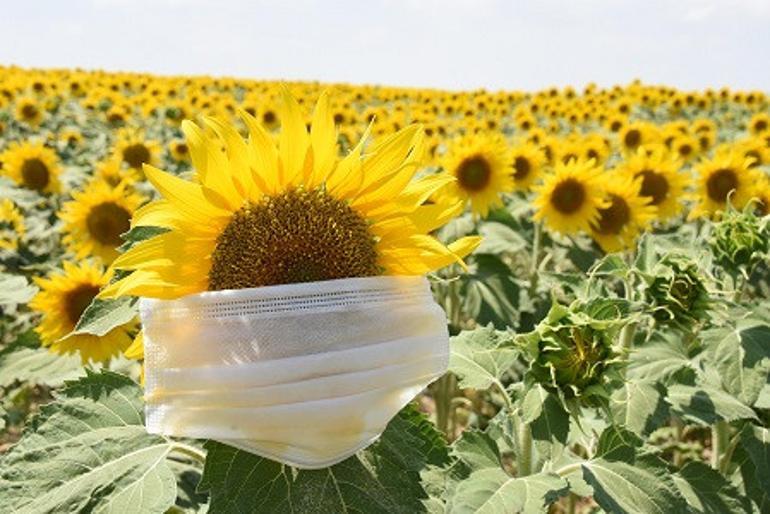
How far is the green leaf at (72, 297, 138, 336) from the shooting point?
4.81ft

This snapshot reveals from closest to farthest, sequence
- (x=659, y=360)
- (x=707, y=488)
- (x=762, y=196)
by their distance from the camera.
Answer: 1. (x=707, y=488)
2. (x=659, y=360)
3. (x=762, y=196)

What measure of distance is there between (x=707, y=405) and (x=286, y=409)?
1277 millimetres

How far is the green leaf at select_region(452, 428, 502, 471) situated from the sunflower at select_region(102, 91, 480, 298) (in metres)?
0.55

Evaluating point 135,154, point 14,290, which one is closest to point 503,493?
point 14,290

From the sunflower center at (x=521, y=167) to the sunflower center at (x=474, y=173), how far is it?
59cm

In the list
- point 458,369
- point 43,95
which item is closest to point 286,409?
point 458,369

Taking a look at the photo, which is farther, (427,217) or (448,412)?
(448,412)

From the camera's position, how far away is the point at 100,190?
361 cm

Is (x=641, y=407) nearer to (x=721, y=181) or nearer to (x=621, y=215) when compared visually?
(x=621, y=215)

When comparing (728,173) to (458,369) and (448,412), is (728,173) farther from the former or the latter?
(458,369)

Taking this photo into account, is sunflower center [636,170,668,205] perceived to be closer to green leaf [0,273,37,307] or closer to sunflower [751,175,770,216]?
sunflower [751,175,770,216]

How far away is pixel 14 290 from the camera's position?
2359 mm

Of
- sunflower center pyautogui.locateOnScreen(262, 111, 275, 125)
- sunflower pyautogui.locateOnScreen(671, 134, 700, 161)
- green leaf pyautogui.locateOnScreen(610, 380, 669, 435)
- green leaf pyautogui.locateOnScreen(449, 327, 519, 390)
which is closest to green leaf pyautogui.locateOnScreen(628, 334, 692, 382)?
green leaf pyautogui.locateOnScreen(610, 380, 669, 435)

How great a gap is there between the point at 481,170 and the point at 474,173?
0.14 feet
